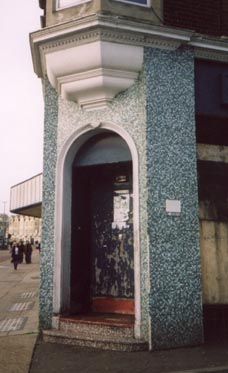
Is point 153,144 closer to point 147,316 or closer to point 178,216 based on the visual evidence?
point 178,216

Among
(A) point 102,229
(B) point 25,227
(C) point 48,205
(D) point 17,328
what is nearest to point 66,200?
(C) point 48,205

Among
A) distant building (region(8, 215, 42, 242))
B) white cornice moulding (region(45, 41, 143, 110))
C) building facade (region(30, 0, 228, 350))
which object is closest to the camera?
building facade (region(30, 0, 228, 350))

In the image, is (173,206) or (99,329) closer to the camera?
(99,329)

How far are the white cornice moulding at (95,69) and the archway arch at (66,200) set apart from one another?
1.62 feet

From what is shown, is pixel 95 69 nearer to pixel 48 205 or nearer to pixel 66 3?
pixel 66 3

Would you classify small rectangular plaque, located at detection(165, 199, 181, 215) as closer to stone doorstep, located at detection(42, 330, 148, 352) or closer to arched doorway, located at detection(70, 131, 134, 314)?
arched doorway, located at detection(70, 131, 134, 314)

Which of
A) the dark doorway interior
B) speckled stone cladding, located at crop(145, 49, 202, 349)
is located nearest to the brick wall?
speckled stone cladding, located at crop(145, 49, 202, 349)

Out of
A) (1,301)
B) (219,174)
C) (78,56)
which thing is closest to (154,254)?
(219,174)

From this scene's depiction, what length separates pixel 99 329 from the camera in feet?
19.1

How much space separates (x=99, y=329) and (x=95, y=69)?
4196mm

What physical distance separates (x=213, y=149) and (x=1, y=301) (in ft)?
24.9

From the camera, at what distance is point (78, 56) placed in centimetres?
627

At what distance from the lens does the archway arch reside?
6.27 metres

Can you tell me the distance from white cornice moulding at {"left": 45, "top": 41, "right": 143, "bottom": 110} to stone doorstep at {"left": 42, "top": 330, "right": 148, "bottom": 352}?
12.5 feet
